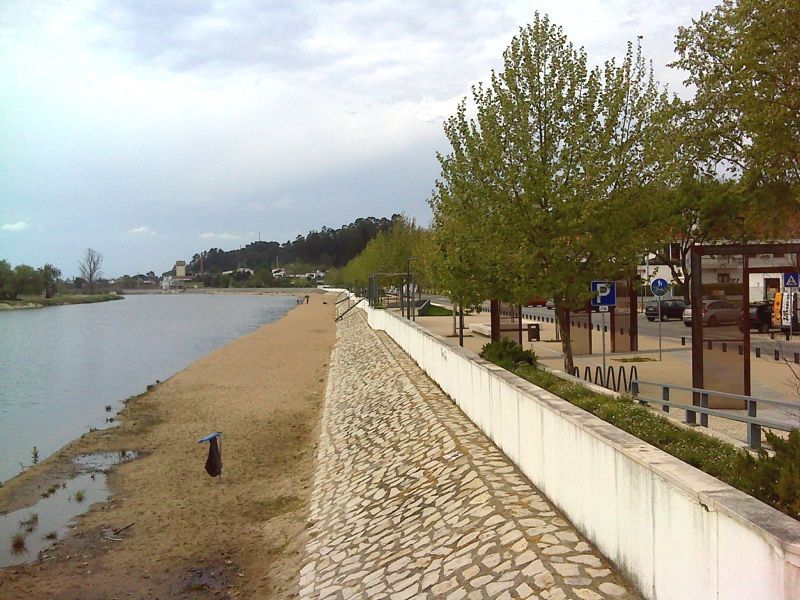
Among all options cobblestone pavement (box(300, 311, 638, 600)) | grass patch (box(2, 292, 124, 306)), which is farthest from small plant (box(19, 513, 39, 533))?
grass patch (box(2, 292, 124, 306))

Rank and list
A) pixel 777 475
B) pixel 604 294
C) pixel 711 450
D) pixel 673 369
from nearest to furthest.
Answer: pixel 777 475
pixel 711 450
pixel 604 294
pixel 673 369

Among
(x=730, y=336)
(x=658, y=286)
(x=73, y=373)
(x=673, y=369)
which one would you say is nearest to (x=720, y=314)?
(x=730, y=336)

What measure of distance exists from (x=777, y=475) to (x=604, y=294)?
34.0 ft

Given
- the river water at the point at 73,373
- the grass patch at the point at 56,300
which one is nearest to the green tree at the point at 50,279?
the grass patch at the point at 56,300

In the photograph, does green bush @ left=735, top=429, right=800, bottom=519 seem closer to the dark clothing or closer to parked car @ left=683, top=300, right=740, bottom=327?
parked car @ left=683, top=300, right=740, bottom=327

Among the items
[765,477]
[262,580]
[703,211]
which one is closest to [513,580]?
[765,477]

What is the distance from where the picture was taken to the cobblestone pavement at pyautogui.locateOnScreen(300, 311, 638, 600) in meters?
6.54

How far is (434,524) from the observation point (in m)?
8.82

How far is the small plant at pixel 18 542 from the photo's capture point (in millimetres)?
12305

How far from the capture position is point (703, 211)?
31.3m

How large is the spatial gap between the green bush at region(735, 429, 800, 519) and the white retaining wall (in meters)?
0.24

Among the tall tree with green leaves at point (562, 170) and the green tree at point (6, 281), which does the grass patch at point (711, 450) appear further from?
the green tree at point (6, 281)

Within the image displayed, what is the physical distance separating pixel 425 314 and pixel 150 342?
23.5 meters

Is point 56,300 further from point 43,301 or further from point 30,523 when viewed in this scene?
point 30,523
